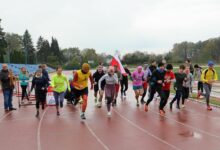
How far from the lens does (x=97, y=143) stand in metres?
7.80

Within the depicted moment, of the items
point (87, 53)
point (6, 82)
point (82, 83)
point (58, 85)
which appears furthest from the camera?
point (87, 53)

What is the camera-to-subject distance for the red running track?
7.66m

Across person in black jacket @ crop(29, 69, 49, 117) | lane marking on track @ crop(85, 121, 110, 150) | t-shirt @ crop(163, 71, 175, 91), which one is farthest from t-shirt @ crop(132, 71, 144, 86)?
lane marking on track @ crop(85, 121, 110, 150)

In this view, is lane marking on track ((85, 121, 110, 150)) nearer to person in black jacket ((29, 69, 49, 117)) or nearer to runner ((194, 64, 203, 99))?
person in black jacket ((29, 69, 49, 117))

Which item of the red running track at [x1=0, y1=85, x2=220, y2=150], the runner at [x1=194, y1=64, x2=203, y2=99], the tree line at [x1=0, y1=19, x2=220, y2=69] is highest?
the tree line at [x1=0, y1=19, x2=220, y2=69]

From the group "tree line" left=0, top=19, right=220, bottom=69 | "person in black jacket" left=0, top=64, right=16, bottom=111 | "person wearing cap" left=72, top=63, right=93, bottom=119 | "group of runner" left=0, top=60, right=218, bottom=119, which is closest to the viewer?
"person wearing cap" left=72, top=63, right=93, bottom=119

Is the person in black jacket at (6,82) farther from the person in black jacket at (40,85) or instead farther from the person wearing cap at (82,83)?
the person wearing cap at (82,83)

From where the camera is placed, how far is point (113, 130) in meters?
9.26

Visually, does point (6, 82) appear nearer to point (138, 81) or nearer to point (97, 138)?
point (138, 81)

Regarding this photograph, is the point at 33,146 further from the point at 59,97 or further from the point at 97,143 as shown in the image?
the point at 59,97

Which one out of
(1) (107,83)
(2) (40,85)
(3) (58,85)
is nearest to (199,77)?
(1) (107,83)

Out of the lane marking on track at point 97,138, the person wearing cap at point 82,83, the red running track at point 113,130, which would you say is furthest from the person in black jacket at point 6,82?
the lane marking on track at point 97,138

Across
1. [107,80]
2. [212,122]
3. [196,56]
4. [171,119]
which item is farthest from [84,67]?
[196,56]

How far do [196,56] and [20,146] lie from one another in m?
116
